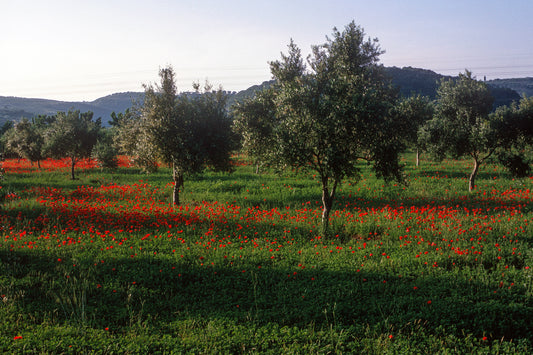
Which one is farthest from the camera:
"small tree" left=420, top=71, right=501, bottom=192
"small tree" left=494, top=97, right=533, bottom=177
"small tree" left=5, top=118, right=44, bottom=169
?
"small tree" left=5, top=118, right=44, bottom=169

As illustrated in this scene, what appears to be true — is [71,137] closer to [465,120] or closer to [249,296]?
[249,296]

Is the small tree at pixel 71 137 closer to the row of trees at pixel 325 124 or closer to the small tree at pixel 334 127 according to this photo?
the row of trees at pixel 325 124

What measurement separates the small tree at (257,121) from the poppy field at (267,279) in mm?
3200

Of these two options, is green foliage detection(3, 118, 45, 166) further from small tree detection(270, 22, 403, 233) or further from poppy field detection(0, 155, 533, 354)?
small tree detection(270, 22, 403, 233)

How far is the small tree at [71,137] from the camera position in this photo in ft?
97.0

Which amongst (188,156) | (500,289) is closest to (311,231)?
(500,289)

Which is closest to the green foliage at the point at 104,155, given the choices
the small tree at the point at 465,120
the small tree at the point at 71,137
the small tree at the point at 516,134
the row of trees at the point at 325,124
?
the small tree at the point at 71,137

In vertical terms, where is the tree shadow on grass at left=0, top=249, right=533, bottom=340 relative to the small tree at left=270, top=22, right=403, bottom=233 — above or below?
below

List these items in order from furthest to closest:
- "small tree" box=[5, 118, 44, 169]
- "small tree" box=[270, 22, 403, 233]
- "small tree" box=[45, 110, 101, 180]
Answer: "small tree" box=[5, 118, 44, 169] < "small tree" box=[45, 110, 101, 180] < "small tree" box=[270, 22, 403, 233]

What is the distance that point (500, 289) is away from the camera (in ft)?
24.8

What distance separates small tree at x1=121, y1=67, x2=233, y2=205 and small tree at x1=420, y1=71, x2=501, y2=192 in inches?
576

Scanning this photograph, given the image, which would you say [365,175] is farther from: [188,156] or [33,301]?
[33,301]

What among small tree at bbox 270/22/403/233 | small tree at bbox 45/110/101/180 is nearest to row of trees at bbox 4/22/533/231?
small tree at bbox 270/22/403/233

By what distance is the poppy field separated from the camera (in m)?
5.88
